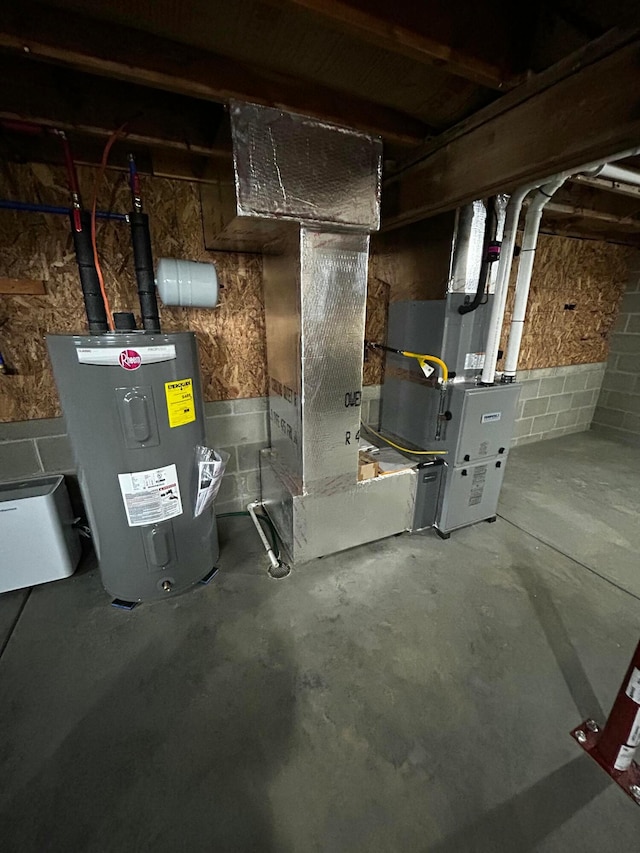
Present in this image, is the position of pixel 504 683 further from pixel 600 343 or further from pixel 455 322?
pixel 600 343

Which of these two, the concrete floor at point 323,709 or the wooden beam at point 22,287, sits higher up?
the wooden beam at point 22,287

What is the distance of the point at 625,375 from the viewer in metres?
3.96

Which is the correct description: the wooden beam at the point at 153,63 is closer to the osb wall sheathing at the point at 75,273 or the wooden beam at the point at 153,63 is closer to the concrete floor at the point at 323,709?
the osb wall sheathing at the point at 75,273

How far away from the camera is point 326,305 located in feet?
5.18

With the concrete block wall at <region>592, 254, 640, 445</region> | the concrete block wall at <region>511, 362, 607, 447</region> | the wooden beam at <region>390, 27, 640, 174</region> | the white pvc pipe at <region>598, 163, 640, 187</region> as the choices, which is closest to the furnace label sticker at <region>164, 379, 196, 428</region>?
the wooden beam at <region>390, 27, 640, 174</region>

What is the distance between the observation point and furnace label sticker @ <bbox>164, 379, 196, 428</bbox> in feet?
4.87

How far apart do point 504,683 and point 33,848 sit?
160 cm

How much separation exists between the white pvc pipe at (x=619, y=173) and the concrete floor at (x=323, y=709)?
7.02 feet

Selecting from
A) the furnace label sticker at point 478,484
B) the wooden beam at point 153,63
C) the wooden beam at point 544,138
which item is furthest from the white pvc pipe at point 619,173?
the furnace label sticker at point 478,484

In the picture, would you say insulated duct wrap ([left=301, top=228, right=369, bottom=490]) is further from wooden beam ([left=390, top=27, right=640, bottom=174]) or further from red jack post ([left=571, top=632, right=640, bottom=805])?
red jack post ([left=571, top=632, right=640, bottom=805])

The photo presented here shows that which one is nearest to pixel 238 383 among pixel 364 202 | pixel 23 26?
pixel 364 202

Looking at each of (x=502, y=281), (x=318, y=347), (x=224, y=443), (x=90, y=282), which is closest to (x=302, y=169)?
(x=318, y=347)

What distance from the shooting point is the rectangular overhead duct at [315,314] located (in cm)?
129

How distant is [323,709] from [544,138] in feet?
7.00
